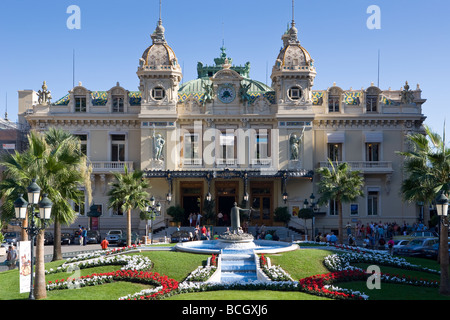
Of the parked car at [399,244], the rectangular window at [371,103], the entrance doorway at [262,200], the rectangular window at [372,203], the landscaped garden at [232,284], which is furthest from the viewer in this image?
the rectangular window at [371,103]

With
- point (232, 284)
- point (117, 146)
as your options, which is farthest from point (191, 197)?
point (232, 284)

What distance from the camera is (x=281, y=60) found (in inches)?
1917

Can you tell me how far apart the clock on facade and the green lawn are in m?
23.4

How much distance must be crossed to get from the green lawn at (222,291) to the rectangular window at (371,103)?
23.1 m

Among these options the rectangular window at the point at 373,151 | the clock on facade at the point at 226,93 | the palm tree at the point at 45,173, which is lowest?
the palm tree at the point at 45,173

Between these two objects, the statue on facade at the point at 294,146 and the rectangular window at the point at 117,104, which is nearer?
the statue on facade at the point at 294,146

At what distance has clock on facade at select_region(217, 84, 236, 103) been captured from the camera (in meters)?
48.0

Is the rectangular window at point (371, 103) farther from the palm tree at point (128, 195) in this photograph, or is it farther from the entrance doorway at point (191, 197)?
the palm tree at point (128, 195)

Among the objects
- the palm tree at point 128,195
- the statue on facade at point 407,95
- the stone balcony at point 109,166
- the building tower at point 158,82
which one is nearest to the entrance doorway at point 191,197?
the stone balcony at point 109,166

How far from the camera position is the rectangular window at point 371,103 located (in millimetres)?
48875

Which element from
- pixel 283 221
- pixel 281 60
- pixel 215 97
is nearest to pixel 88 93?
pixel 215 97
